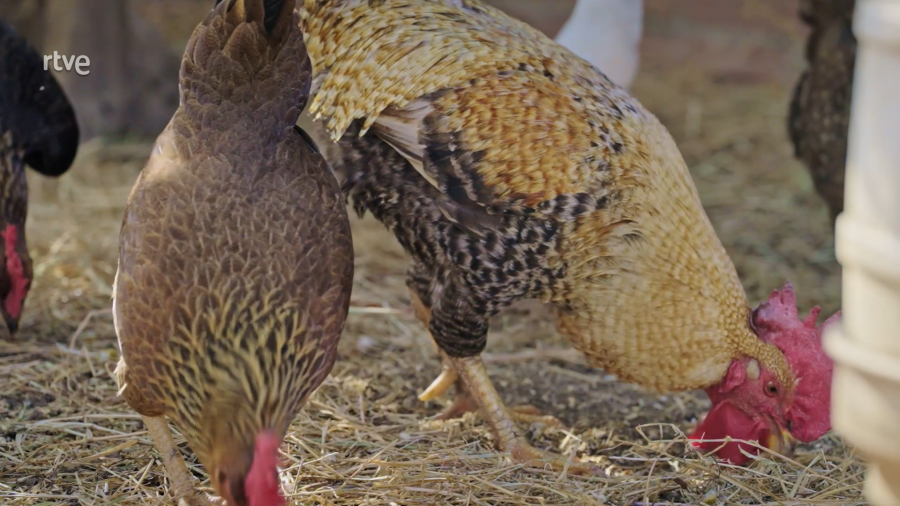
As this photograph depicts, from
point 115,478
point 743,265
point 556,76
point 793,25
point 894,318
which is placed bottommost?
point 115,478

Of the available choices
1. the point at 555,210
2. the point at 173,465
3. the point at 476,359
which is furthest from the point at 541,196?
the point at 173,465

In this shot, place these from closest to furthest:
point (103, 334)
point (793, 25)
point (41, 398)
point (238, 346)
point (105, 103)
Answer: point (238, 346) → point (41, 398) → point (103, 334) → point (105, 103) → point (793, 25)

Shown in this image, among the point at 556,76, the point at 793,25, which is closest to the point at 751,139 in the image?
the point at 793,25

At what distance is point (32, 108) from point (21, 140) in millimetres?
152

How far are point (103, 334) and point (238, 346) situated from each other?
183 centimetres

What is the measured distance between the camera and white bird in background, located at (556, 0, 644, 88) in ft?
14.0

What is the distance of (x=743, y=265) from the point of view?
499 centimetres

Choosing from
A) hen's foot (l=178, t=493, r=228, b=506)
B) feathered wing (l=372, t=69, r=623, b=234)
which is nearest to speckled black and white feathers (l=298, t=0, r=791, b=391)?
feathered wing (l=372, t=69, r=623, b=234)

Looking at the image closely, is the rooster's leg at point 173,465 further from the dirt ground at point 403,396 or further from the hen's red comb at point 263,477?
the hen's red comb at point 263,477

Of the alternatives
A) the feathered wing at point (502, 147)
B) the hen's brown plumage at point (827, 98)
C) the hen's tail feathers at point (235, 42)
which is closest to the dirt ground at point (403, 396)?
the hen's brown plumage at point (827, 98)

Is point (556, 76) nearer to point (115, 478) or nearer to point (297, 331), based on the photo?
point (297, 331)

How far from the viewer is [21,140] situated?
3955mm

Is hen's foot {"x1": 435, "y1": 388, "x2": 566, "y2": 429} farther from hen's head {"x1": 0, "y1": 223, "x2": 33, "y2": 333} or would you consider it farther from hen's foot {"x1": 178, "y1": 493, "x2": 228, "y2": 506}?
hen's head {"x1": 0, "y1": 223, "x2": 33, "y2": 333}

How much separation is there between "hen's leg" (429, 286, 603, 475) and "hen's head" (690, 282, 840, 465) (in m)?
0.46
